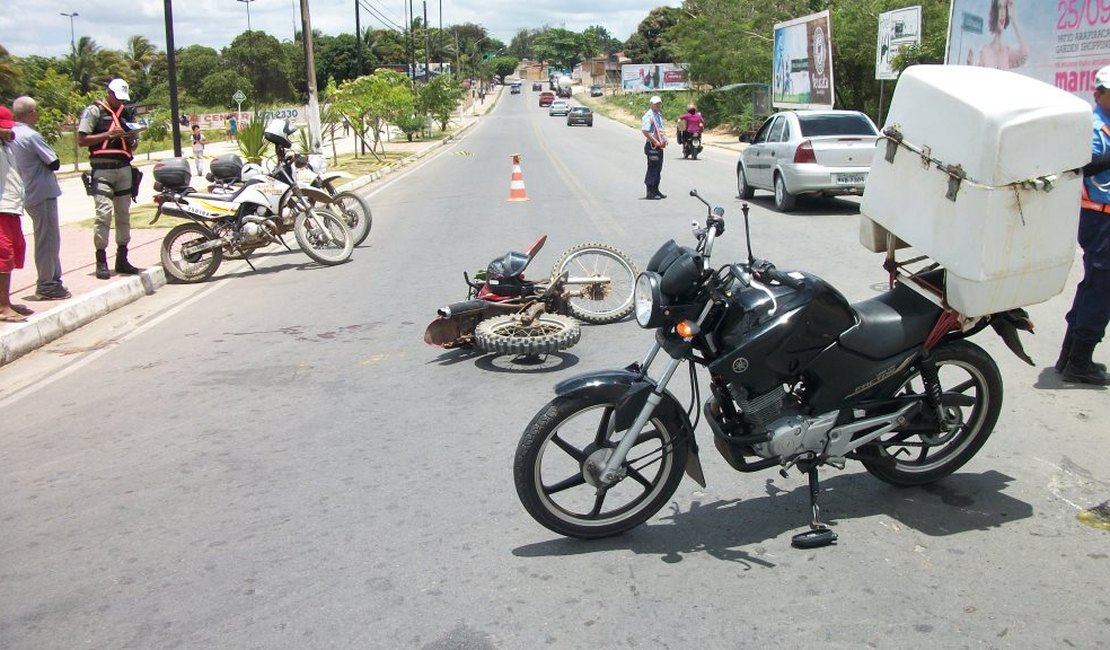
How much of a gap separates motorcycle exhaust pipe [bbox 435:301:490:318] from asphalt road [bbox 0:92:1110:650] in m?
0.39

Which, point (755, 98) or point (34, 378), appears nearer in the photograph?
point (34, 378)

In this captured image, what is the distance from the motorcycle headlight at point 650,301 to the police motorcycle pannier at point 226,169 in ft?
29.4

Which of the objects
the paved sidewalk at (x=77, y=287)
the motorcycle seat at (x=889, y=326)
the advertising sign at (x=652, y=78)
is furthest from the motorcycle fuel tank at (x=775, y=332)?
the advertising sign at (x=652, y=78)

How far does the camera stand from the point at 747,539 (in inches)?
159

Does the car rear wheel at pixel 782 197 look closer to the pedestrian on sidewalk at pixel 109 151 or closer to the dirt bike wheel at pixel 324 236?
the dirt bike wheel at pixel 324 236

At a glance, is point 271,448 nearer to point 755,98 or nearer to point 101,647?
point 101,647

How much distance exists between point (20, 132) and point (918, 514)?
834cm

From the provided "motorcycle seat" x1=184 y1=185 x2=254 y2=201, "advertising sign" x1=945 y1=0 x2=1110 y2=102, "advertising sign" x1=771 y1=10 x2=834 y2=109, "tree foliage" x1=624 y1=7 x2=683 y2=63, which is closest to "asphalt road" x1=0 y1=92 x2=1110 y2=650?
"motorcycle seat" x1=184 y1=185 x2=254 y2=201

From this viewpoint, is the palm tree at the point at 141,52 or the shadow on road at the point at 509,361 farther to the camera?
the palm tree at the point at 141,52

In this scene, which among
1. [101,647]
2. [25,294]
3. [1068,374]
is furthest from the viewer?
[25,294]

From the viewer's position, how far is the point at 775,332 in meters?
3.78

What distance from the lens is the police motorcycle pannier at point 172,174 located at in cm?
1084

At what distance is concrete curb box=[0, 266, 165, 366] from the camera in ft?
26.0

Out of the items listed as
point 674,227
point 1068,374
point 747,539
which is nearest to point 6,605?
point 747,539
